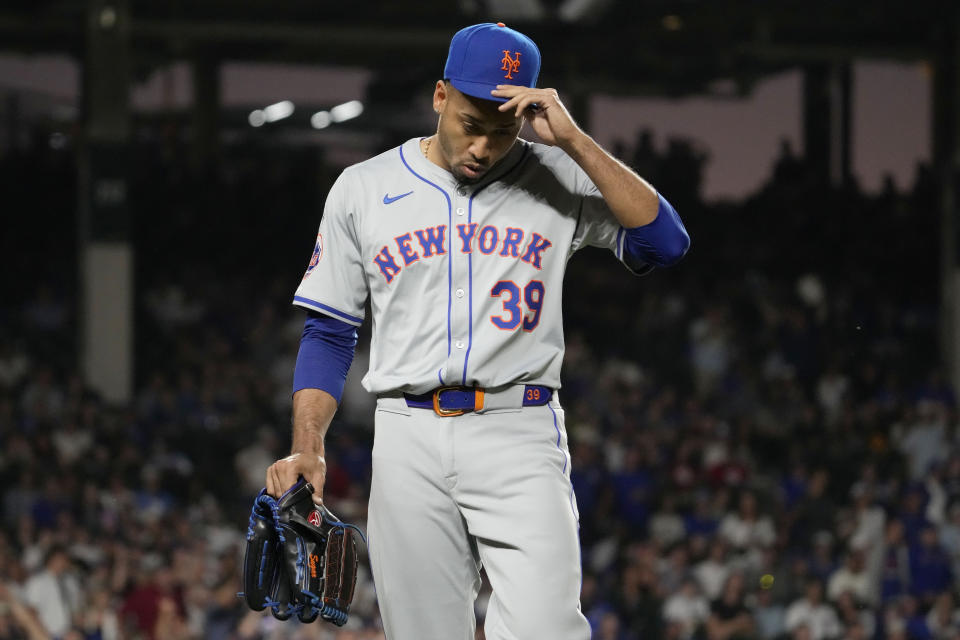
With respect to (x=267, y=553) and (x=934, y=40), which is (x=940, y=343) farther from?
(x=267, y=553)

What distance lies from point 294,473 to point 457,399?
0.33m

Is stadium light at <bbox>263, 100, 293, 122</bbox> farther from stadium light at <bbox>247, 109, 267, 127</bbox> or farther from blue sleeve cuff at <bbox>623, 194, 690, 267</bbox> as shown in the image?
blue sleeve cuff at <bbox>623, 194, 690, 267</bbox>

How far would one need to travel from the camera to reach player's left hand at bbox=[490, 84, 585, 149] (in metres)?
2.35

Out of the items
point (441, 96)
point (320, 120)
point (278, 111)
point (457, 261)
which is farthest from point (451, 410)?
point (320, 120)

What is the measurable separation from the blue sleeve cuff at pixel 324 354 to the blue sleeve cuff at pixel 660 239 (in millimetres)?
606

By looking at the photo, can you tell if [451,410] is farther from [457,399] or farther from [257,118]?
[257,118]

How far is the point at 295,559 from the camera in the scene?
94.7 inches

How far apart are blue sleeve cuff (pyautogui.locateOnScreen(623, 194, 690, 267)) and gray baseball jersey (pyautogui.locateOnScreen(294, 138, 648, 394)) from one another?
55 millimetres

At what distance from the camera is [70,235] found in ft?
46.4

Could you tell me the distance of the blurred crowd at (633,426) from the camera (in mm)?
8820

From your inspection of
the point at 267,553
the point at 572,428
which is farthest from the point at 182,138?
the point at 267,553

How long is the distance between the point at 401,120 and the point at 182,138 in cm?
346

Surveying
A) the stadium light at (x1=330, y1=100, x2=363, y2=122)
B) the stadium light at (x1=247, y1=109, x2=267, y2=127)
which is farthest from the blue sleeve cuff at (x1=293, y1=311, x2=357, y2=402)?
the stadium light at (x1=247, y1=109, x2=267, y2=127)

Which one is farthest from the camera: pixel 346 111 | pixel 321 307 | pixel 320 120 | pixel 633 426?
pixel 320 120
